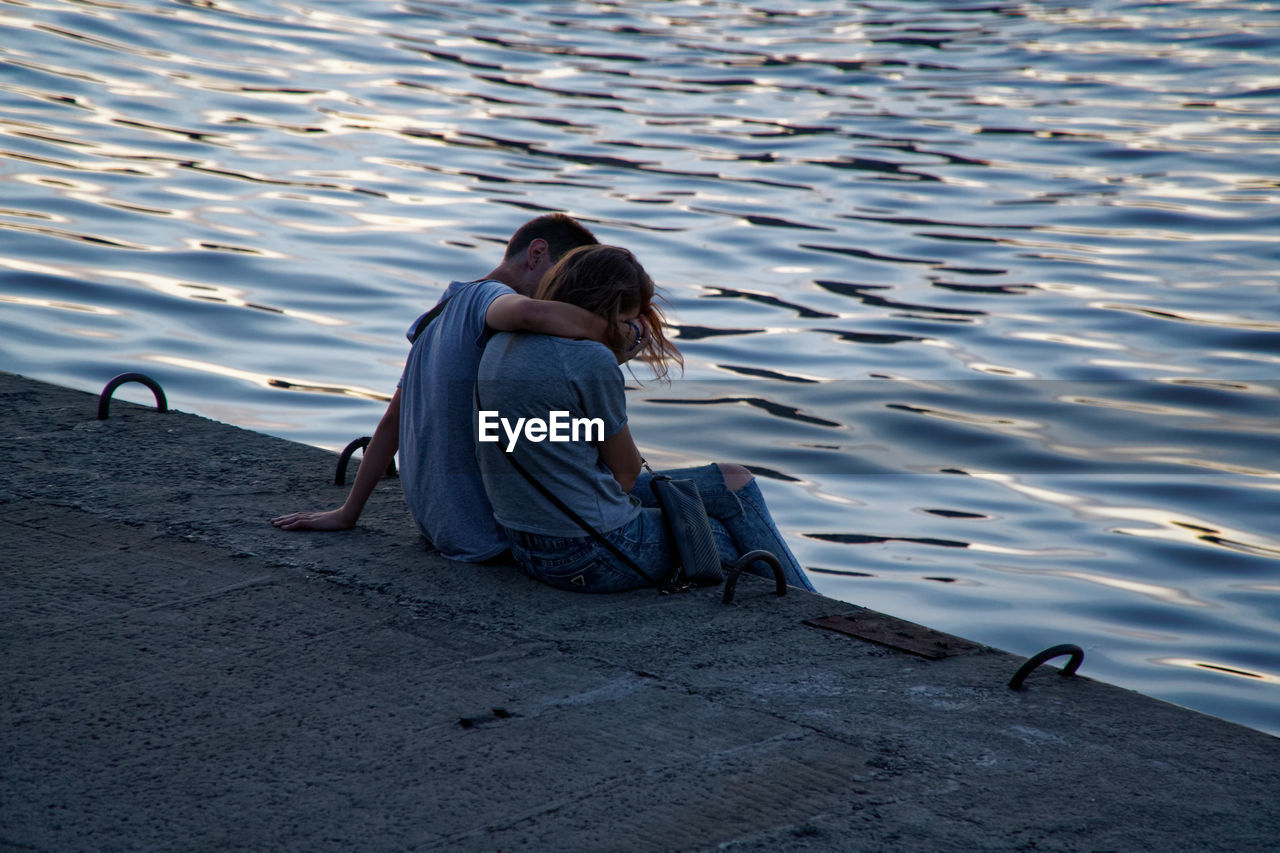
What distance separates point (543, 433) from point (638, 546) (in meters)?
0.48

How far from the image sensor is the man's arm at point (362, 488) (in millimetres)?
4508

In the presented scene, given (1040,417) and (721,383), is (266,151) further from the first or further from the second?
(1040,417)

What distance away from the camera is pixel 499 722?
3.21 m

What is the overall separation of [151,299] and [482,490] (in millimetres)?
6726

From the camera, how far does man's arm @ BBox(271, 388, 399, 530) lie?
177 inches

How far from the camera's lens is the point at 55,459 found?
497cm

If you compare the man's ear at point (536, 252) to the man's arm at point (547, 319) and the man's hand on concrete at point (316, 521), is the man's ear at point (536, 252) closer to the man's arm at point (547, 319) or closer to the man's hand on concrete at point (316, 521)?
the man's arm at point (547, 319)

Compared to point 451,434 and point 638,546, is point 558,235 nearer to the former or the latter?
point 451,434

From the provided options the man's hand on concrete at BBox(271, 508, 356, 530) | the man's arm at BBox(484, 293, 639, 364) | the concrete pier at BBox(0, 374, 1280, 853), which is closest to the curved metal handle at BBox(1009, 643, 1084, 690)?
the concrete pier at BBox(0, 374, 1280, 853)

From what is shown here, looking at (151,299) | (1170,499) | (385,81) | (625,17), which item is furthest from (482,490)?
(625,17)

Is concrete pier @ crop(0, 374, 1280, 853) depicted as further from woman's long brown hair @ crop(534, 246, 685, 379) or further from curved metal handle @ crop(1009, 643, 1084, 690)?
woman's long brown hair @ crop(534, 246, 685, 379)

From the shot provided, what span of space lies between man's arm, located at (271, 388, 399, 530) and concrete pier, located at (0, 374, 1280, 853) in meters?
0.05

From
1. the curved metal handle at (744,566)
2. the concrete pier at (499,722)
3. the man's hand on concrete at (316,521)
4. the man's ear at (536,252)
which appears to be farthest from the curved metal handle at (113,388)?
the curved metal handle at (744,566)
